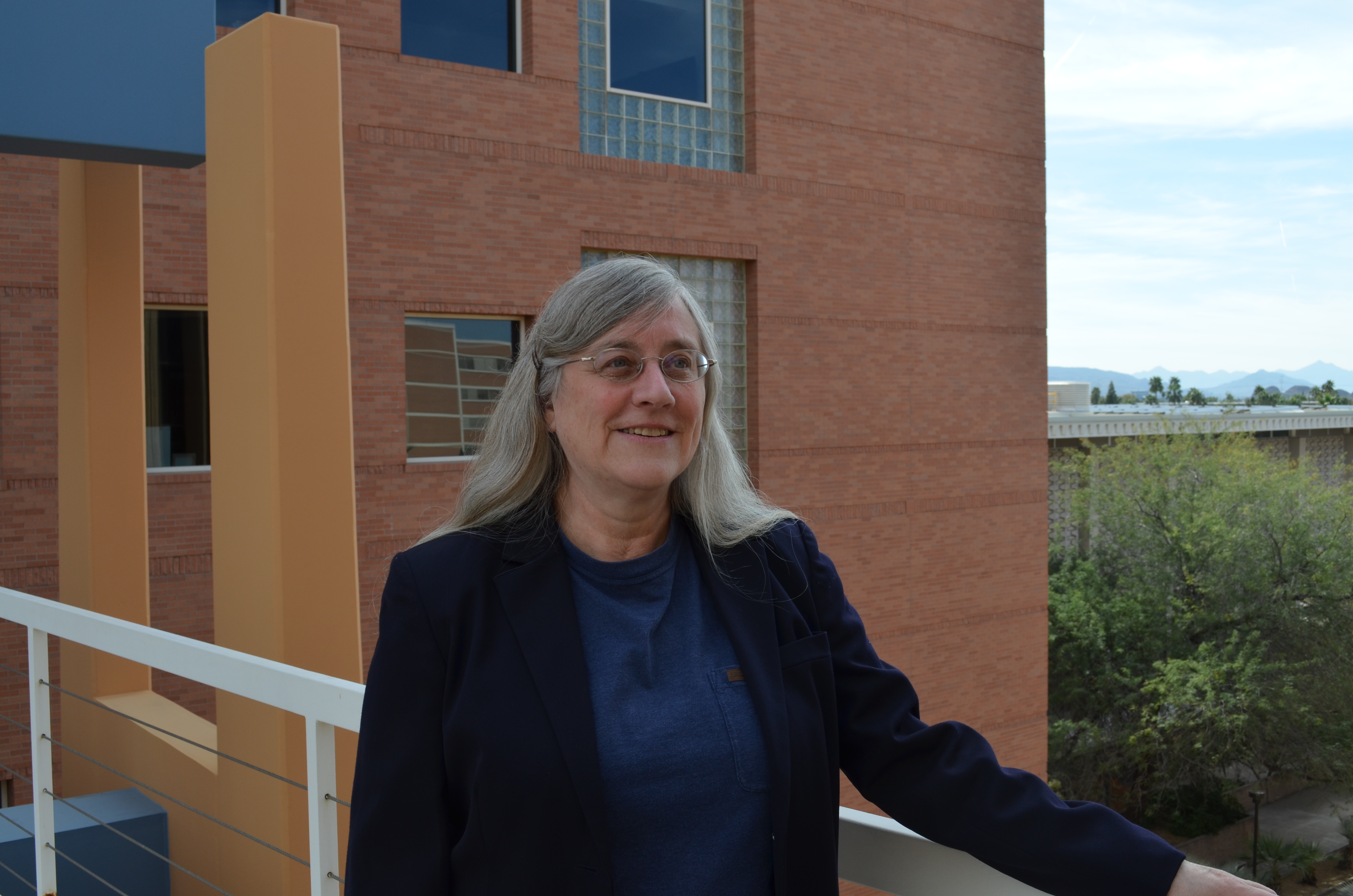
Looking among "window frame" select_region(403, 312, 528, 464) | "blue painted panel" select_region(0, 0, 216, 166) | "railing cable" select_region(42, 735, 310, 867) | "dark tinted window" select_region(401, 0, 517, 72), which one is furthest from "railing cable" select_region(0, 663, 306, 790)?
"dark tinted window" select_region(401, 0, 517, 72)

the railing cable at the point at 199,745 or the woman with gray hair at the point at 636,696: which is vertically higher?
the woman with gray hair at the point at 636,696

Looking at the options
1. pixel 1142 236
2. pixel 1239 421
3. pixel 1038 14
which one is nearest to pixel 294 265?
pixel 1038 14

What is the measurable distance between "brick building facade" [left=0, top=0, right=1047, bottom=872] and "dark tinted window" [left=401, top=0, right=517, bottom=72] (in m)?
0.24

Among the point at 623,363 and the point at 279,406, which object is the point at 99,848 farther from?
the point at 623,363

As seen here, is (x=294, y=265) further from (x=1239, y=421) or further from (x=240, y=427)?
(x=1239, y=421)

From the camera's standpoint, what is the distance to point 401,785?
5.11 feet

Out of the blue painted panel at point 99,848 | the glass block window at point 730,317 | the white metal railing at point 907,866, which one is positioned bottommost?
the blue painted panel at point 99,848

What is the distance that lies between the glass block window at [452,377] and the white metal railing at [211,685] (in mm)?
8435

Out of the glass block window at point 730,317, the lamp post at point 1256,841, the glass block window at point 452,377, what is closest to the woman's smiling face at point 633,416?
the glass block window at point 452,377

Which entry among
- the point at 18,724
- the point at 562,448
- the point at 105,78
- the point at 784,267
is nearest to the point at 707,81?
the point at 784,267

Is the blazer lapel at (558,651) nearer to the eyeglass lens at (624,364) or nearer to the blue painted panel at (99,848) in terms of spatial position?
the eyeglass lens at (624,364)

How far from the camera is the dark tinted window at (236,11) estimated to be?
1050 cm

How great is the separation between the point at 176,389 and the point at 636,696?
1002 cm

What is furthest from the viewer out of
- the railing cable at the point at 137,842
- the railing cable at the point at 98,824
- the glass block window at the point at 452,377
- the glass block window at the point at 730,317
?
the glass block window at the point at 730,317
